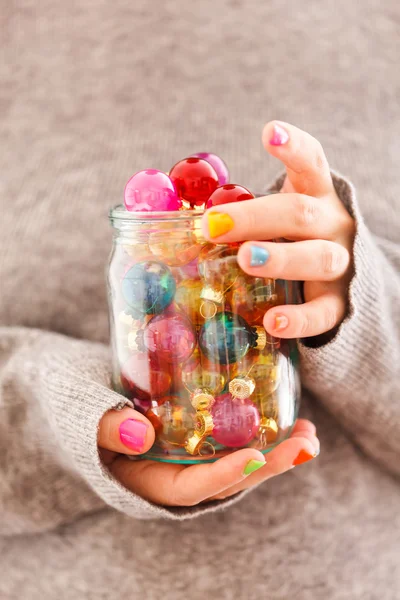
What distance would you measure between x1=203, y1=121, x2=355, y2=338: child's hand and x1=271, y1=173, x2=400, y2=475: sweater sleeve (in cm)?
2

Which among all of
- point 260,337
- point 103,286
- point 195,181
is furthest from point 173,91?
point 260,337

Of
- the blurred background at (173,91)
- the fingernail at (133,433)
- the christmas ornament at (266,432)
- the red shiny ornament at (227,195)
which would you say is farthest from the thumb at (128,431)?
the blurred background at (173,91)

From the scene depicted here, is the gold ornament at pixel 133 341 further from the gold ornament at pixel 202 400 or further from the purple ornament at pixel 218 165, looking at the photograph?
the purple ornament at pixel 218 165

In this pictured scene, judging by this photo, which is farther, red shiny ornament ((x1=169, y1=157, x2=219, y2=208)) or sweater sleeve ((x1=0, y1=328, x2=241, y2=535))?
sweater sleeve ((x1=0, y1=328, x2=241, y2=535))

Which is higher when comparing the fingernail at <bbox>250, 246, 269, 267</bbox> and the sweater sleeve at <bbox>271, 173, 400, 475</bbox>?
the fingernail at <bbox>250, 246, 269, 267</bbox>

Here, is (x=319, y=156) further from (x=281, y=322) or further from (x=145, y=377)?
(x=145, y=377)

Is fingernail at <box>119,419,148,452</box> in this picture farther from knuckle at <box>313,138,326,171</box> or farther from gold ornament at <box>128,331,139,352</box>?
knuckle at <box>313,138,326,171</box>

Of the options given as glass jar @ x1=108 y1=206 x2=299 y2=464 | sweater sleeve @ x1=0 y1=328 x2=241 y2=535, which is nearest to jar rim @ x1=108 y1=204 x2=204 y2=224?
glass jar @ x1=108 y1=206 x2=299 y2=464

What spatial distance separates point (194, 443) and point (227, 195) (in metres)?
0.22

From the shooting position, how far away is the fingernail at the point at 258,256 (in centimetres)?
45

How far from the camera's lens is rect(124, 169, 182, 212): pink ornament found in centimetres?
50

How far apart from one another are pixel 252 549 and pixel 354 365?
0.27m

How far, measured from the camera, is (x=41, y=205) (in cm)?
91

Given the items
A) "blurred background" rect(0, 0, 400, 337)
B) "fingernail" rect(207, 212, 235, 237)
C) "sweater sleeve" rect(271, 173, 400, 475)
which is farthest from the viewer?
"blurred background" rect(0, 0, 400, 337)
